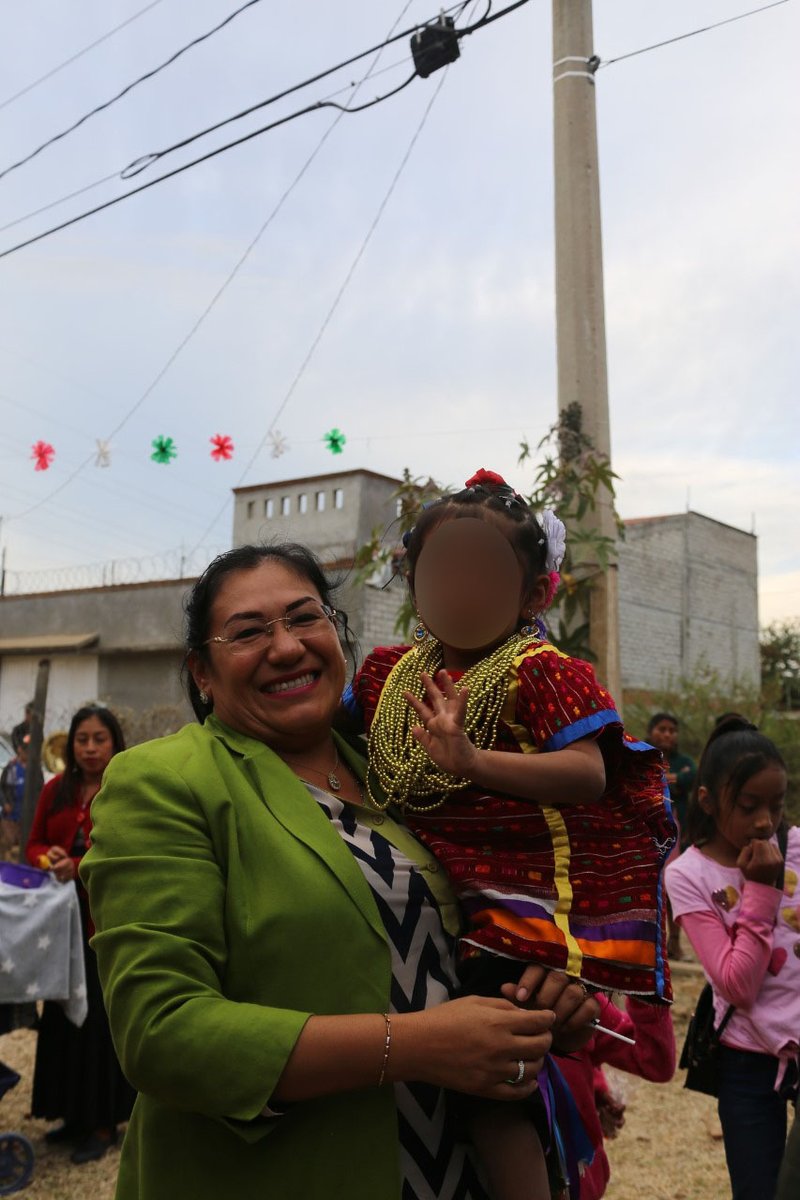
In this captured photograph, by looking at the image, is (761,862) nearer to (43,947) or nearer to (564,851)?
(564,851)

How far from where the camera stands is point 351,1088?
154 cm

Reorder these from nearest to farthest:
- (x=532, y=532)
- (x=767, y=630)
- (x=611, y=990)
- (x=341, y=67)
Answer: (x=611, y=990), (x=532, y=532), (x=341, y=67), (x=767, y=630)

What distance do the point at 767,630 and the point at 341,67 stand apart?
24297 mm

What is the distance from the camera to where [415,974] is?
5.81 ft

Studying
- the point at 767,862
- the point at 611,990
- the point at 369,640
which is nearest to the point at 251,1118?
the point at 611,990

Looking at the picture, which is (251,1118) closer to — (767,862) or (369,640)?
(767,862)

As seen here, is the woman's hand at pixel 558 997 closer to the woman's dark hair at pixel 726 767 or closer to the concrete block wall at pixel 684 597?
the woman's dark hair at pixel 726 767

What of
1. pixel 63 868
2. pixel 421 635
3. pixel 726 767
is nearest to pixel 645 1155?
pixel 726 767

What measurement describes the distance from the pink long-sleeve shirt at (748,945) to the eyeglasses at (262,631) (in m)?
1.76

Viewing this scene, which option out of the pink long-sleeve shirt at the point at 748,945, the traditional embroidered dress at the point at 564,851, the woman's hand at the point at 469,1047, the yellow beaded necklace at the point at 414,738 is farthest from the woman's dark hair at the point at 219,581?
the pink long-sleeve shirt at the point at 748,945

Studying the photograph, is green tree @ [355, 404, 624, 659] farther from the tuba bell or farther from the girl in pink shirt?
the tuba bell

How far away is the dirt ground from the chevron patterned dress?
281 centimetres

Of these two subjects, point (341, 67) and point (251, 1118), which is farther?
point (341, 67)

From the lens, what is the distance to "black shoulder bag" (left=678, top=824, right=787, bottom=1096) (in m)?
3.07
